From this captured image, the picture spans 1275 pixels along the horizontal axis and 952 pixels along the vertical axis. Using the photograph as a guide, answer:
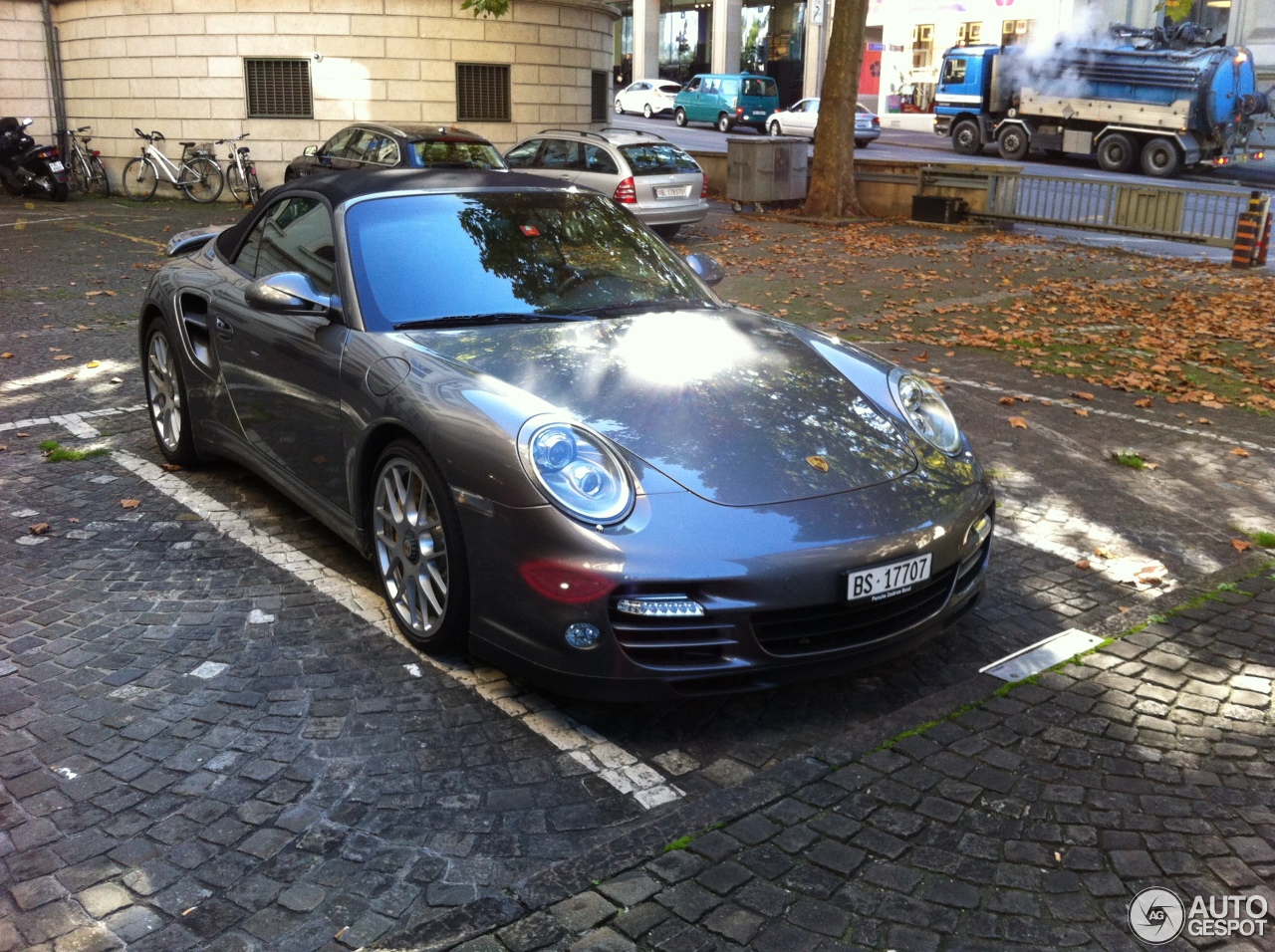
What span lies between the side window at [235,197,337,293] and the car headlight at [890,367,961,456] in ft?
7.11

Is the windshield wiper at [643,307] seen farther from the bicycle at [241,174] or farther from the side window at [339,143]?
the bicycle at [241,174]

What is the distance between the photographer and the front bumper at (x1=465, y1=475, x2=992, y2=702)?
11.4 ft

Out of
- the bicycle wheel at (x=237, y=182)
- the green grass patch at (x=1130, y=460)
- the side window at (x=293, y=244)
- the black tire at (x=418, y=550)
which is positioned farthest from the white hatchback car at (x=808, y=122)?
the black tire at (x=418, y=550)

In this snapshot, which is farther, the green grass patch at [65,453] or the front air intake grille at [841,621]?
the green grass patch at [65,453]

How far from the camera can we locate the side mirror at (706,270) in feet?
18.2

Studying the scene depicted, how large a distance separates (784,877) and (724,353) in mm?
2074

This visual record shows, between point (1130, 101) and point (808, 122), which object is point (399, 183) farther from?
point (808, 122)

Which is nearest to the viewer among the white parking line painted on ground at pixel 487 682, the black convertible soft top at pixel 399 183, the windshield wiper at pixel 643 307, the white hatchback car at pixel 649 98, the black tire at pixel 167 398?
the white parking line painted on ground at pixel 487 682

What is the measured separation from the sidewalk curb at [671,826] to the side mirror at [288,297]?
2385 millimetres

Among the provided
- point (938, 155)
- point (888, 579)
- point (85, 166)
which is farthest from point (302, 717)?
point (938, 155)

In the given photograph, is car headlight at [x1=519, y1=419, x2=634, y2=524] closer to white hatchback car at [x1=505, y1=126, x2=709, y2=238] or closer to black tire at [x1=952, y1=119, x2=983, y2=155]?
white hatchback car at [x1=505, y1=126, x2=709, y2=238]

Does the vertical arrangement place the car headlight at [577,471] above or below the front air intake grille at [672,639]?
above

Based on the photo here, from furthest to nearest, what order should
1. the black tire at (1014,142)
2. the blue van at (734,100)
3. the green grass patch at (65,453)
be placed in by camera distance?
the blue van at (734,100) < the black tire at (1014,142) < the green grass patch at (65,453)

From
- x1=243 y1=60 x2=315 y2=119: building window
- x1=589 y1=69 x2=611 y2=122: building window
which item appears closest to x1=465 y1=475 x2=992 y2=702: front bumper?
x1=243 y1=60 x2=315 y2=119: building window
